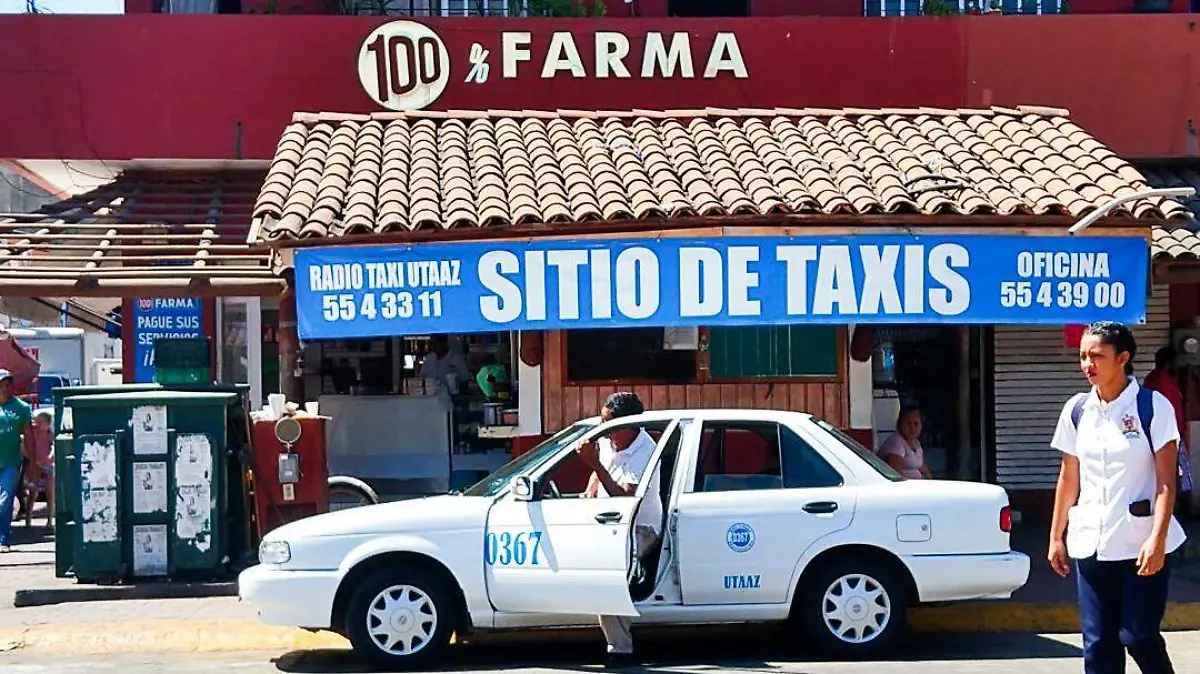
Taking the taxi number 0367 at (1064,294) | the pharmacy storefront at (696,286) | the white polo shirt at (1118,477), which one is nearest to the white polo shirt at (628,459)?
the pharmacy storefront at (696,286)

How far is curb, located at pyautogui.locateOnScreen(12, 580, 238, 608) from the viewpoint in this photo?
1145cm

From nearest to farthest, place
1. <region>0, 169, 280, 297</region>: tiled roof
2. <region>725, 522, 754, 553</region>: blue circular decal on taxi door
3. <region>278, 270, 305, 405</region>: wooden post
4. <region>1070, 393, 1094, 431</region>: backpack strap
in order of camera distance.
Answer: <region>1070, 393, 1094, 431</region>: backpack strap → <region>725, 522, 754, 553</region>: blue circular decal on taxi door → <region>0, 169, 280, 297</region>: tiled roof → <region>278, 270, 305, 405</region>: wooden post

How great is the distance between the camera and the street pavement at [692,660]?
9047 millimetres

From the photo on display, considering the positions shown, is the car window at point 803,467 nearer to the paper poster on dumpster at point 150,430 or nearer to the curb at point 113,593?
the curb at point 113,593

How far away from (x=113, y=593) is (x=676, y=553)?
476cm

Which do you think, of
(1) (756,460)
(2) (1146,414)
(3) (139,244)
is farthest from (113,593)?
(2) (1146,414)

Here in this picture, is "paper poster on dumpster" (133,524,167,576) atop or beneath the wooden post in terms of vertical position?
beneath

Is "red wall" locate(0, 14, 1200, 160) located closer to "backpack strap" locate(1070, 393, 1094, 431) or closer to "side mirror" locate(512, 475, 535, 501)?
"side mirror" locate(512, 475, 535, 501)

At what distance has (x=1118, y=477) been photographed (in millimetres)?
6602

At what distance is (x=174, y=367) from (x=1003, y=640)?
6.41 m

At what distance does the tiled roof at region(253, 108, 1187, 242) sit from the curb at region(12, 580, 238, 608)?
2674mm

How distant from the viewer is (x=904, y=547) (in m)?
9.07

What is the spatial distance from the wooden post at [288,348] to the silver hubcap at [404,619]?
440 centimetres

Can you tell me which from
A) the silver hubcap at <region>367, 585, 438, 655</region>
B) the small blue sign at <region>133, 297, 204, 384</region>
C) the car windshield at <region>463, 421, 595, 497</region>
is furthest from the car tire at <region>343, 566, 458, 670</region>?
the small blue sign at <region>133, 297, 204, 384</region>
